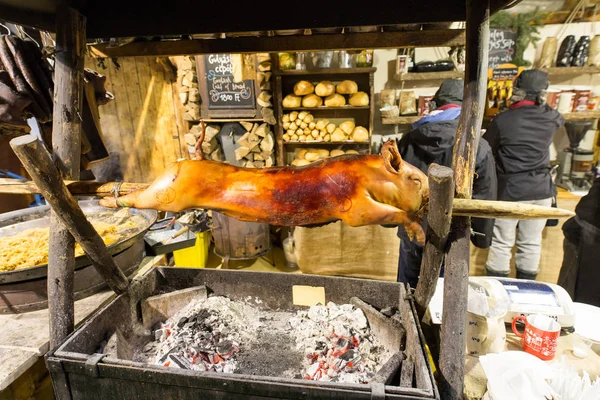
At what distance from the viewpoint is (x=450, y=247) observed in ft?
4.95

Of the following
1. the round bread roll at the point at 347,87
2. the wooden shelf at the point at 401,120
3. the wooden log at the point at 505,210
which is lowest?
the wooden log at the point at 505,210

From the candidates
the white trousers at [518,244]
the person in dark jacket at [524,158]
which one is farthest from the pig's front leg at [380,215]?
the white trousers at [518,244]

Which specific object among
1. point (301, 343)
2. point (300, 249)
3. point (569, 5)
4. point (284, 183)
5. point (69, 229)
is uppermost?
point (569, 5)

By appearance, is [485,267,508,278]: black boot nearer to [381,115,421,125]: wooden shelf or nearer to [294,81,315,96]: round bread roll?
[381,115,421,125]: wooden shelf

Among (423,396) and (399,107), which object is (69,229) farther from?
(399,107)

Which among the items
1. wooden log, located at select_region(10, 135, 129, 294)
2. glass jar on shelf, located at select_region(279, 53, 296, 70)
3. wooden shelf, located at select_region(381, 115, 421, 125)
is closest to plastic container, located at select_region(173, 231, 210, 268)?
wooden log, located at select_region(10, 135, 129, 294)

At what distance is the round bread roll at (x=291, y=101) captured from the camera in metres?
4.88

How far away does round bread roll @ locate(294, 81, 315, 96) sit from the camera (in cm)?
482

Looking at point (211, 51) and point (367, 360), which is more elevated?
point (211, 51)

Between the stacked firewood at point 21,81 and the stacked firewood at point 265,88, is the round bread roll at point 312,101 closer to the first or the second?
the stacked firewood at point 265,88

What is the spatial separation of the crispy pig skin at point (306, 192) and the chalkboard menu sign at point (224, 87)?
3.69m

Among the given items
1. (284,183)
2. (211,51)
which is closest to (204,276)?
(284,183)

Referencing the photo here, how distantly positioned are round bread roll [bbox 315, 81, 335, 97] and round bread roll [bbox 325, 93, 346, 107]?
0.20 ft

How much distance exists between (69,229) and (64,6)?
43.3 inches
